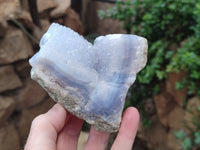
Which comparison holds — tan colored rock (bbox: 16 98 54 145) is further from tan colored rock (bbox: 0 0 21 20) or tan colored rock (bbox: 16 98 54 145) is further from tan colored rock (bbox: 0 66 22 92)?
tan colored rock (bbox: 0 0 21 20)

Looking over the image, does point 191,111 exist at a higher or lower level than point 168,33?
lower

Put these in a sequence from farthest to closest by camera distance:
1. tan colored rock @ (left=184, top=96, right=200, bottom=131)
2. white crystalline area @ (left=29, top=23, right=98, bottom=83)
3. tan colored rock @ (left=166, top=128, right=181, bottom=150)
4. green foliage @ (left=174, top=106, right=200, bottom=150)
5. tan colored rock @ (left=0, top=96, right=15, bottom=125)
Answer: tan colored rock @ (left=166, top=128, right=181, bottom=150) → tan colored rock @ (left=184, top=96, right=200, bottom=131) → green foliage @ (left=174, top=106, right=200, bottom=150) → tan colored rock @ (left=0, top=96, right=15, bottom=125) → white crystalline area @ (left=29, top=23, right=98, bottom=83)

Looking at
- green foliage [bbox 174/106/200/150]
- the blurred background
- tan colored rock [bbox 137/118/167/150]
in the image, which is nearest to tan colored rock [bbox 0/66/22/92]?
the blurred background

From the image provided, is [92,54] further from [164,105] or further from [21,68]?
[164,105]

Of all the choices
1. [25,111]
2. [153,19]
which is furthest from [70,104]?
[153,19]

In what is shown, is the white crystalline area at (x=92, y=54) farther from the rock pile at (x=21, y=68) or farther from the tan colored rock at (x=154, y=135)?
the tan colored rock at (x=154, y=135)

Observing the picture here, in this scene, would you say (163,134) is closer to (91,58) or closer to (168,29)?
(168,29)

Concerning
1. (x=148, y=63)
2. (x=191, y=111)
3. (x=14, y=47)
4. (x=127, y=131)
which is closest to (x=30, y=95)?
(x=14, y=47)

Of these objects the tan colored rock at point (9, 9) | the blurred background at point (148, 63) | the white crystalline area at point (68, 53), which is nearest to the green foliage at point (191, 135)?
the blurred background at point (148, 63)
